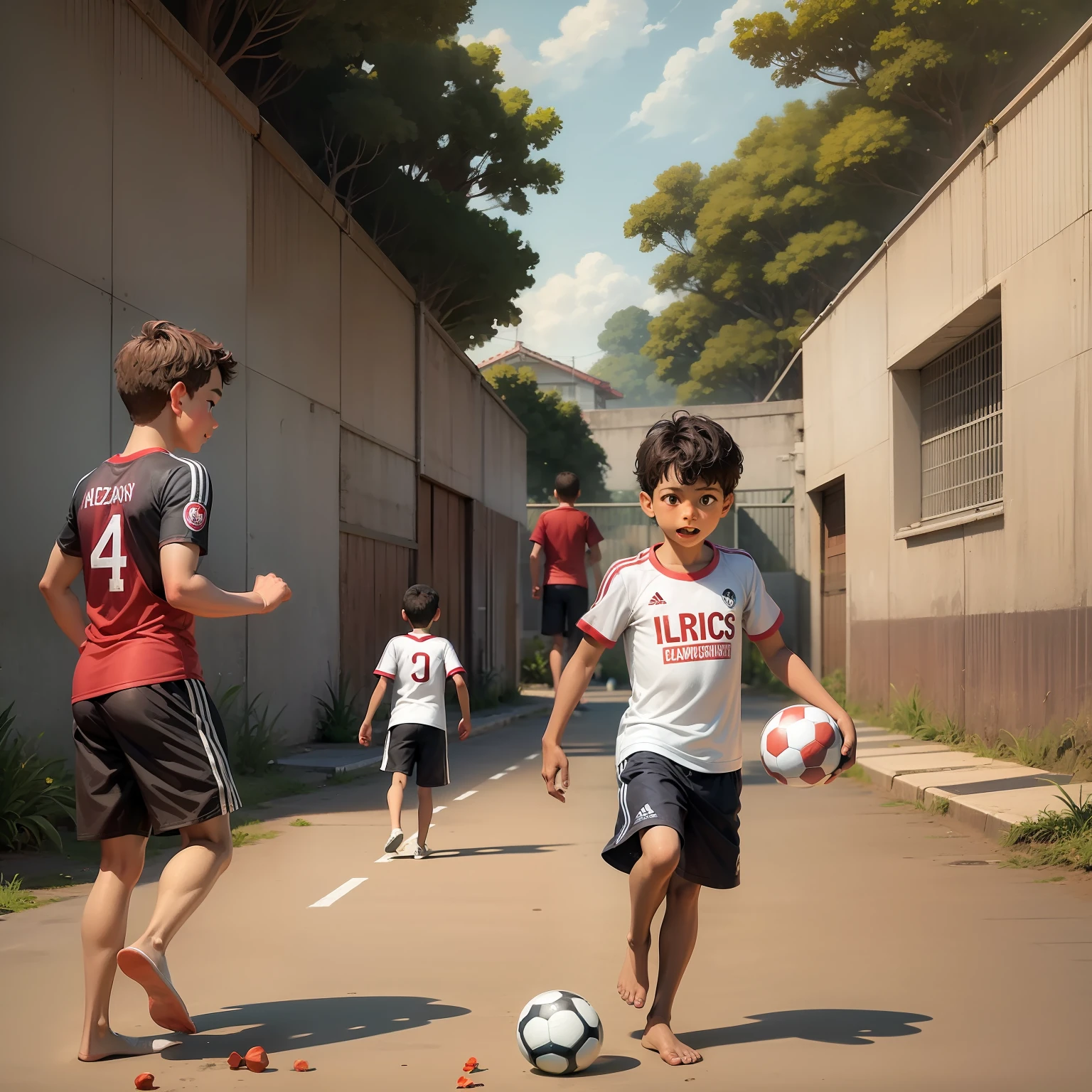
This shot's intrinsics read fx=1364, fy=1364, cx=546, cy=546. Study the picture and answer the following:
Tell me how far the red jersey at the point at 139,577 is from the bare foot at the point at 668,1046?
1.71 metres

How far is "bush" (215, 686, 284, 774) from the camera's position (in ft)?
39.8

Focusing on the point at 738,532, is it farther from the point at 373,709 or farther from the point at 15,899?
the point at 15,899

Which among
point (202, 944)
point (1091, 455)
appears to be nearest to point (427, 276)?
point (1091, 455)

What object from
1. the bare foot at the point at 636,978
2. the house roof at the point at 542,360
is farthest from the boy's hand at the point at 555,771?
the house roof at the point at 542,360

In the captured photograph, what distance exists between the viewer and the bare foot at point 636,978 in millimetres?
4094

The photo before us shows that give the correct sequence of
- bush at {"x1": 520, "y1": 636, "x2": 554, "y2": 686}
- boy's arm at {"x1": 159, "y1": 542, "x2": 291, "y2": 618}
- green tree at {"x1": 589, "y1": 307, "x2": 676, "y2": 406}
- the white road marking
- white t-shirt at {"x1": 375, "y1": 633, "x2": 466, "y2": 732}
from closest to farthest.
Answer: boy's arm at {"x1": 159, "y1": 542, "x2": 291, "y2": 618}, the white road marking, white t-shirt at {"x1": 375, "y1": 633, "x2": 466, "y2": 732}, bush at {"x1": 520, "y1": 636, "x2": 554, "y2": 686}, green tree at {"x1": 589, "y1": 307, "x2": 676, "y2": 406}

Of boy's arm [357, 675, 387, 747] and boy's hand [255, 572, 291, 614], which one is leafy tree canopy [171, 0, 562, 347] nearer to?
boy's arm [357, 675, 387, 747]

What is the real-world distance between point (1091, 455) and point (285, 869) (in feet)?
21.4

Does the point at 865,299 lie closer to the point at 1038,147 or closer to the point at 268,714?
the point at 1038,147

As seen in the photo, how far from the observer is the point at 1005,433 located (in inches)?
479

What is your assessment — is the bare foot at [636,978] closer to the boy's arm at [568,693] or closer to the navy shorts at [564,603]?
the boy's arm at [568,693]

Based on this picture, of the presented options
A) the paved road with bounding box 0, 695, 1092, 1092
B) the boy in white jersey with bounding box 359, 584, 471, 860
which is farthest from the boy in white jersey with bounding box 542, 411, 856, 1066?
the boy in white jersey with bounding box 359, 584, 471, 860

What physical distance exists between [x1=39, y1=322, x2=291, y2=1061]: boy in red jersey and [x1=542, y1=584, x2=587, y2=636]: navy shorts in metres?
8.80

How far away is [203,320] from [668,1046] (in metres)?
9.71
